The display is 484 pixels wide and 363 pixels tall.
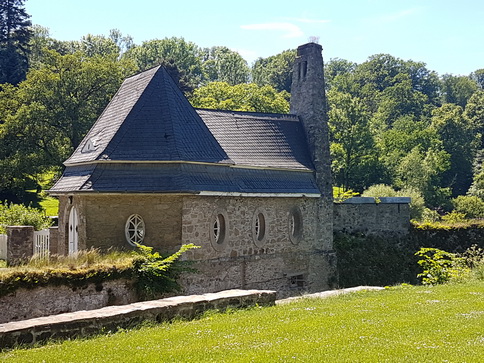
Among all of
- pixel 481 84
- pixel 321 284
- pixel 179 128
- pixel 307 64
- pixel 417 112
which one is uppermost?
pixel 481 84

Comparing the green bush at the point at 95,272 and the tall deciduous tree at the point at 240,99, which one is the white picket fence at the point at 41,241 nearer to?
the green bush at the point at 95,272

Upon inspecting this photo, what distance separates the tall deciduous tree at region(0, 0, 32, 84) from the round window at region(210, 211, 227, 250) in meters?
39.0

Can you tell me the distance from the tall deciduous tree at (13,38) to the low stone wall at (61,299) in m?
43.0

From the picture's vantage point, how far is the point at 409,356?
796 cm

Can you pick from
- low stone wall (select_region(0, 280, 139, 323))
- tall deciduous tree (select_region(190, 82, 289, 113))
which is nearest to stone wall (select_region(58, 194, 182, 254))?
low stone wall (select_region(0, 280, 139, 323))

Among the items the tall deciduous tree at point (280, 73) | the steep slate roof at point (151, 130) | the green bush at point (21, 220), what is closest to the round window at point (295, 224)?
the steep slate roof at point (151, 130)

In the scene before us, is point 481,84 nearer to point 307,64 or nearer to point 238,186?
point 307,64

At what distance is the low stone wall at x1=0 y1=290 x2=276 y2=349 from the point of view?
8977 mm

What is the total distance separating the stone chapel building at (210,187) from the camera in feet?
59.1

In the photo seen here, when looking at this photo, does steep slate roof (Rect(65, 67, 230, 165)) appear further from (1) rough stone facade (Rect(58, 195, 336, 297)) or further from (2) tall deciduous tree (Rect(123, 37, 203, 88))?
(2) tall deciduous tree (Rect(123, 37, 203, 88))

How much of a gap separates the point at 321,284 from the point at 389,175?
84.7 ft

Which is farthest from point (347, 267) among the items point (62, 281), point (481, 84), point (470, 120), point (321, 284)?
point (481, 84)

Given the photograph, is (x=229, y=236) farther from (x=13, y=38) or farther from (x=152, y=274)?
(x=13, y=38)

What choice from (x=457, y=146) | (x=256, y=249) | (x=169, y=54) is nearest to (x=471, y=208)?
(x=457, y=146)
